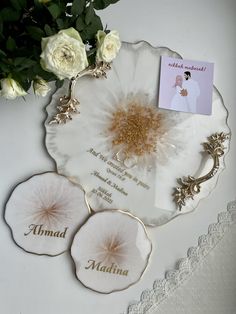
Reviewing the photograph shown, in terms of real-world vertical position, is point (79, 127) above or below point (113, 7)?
below

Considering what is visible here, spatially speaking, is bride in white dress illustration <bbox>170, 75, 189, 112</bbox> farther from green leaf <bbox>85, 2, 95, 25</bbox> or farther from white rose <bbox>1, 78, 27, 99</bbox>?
white rose <bbox>1, 78, 27, 99</bbox>

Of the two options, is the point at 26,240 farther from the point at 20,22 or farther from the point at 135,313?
the point at 20,22

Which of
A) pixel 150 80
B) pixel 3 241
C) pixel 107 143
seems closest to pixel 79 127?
pixel 107 143

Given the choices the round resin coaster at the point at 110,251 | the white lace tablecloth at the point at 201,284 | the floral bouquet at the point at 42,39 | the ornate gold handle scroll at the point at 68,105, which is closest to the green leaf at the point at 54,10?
the floral bouquet at the point at 42,39

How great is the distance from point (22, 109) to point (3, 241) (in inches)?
14.0

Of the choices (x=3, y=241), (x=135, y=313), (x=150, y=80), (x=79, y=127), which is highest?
(x=150, y=80)

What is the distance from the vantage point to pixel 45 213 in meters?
1.03

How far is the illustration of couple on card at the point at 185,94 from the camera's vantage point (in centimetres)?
115

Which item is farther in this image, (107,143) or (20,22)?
(107,143)

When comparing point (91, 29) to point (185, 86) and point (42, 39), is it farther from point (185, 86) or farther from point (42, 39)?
point (185, 86)

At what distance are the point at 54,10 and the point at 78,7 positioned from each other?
0.22ft

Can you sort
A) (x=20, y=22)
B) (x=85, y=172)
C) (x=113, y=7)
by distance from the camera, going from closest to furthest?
(x=20, y=22)
(x=85, y=172)
(x=113, y=7)

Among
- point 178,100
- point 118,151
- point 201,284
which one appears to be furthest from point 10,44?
point 201,284

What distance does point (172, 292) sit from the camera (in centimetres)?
102
